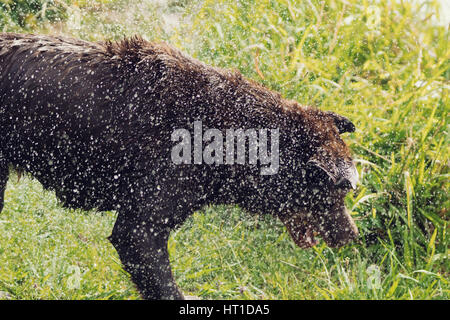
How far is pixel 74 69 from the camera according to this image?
3338 millimetres

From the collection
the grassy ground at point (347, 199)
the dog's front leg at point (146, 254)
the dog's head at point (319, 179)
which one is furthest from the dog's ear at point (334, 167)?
the dog's front leg at point (146, 254)

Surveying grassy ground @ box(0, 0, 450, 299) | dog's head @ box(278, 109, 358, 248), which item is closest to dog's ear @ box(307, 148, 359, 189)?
dog's head @ box(278, 109, 358, 248)

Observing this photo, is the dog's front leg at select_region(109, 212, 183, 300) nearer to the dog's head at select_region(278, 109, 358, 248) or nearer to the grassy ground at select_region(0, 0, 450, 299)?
the grassy ground at select_region(0, 0, 450, 299)

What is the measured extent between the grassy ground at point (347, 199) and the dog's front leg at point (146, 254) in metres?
0.30

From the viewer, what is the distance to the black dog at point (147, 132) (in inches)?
127

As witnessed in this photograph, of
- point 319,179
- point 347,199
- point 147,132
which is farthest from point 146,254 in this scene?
point 347,199

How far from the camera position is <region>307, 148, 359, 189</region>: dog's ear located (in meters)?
3.21

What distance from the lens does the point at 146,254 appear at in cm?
321

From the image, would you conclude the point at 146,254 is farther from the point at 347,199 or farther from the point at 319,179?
the point at 347,199

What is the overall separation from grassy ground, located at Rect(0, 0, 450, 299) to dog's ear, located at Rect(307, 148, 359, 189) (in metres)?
0.66

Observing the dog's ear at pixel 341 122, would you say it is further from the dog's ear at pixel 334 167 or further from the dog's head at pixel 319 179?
the dog's ear at pixel 334 167

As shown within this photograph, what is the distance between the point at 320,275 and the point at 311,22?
9.11 ft
